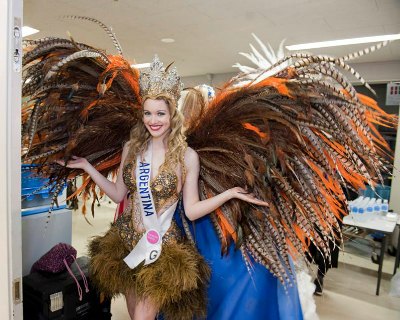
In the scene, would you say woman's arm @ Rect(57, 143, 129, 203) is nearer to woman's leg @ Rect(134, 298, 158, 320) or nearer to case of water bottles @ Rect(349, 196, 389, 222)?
woman's leg @ Rect(134, 298, 158, 320)

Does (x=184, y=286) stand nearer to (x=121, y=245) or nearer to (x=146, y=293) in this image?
(x=146, y=293)

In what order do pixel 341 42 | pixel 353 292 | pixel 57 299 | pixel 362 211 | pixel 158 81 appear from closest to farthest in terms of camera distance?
pixel 158 81, pixel 57 299, pixel 353 292, pixel 362 211, pixel 341 42

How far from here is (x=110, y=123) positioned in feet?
4.41

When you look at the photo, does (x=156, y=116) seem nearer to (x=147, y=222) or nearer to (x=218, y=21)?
(x=147, y=222)

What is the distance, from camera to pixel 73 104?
1.27 m

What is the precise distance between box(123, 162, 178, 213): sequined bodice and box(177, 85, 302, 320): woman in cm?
17

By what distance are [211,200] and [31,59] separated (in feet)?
2.64

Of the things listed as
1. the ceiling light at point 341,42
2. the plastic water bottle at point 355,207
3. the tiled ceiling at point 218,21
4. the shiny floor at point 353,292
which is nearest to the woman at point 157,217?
the shiny floor at point 353,292

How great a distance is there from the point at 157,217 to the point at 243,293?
1.43ft

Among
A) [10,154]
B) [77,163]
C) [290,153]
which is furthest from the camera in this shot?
[77,163]

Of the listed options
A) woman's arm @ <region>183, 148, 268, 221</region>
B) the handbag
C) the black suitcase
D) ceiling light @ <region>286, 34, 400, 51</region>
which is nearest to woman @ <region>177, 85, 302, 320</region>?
woman's arm @ <region>183, 148, 268, 221</region>

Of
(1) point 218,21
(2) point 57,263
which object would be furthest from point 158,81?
(1) point 218,21

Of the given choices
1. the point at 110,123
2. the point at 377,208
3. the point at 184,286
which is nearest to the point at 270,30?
the point at 377,208

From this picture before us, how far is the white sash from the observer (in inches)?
47.3
